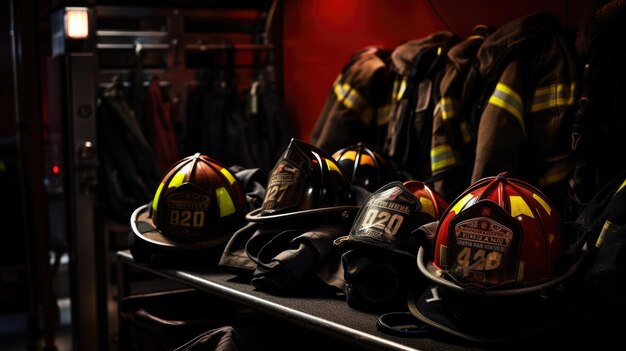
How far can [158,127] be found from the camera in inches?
202

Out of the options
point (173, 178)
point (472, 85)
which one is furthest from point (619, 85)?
point (173, 178)

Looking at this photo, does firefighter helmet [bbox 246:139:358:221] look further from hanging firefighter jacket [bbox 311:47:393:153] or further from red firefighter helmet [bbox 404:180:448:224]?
hanging firefighter jacket [bbox 311:47:393:153]

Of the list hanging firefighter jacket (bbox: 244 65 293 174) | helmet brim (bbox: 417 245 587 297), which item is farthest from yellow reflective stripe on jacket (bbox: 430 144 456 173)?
hanging firefighter jacket (bbox: 244 65 293 174)

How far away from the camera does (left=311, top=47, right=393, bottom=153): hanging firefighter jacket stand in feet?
13.7

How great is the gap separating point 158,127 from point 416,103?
1941 millimetres

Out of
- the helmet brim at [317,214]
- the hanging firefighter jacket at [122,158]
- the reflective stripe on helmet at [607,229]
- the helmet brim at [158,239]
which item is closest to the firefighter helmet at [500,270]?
the reflective stripe on helmet at [607,229]

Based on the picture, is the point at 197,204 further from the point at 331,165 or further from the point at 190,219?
the point at 331,165

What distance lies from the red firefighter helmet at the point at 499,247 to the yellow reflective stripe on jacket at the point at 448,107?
5.30ft

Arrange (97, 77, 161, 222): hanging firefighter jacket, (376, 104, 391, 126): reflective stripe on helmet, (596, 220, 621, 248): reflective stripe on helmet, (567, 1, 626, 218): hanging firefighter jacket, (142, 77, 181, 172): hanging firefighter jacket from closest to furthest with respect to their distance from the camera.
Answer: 1. (596, 220, 621, 248): reflective stripe on helmet
2. (567, 1, 626, 218): hanging firefighter jacket
3. (376, 104, 391, 126): reflective stripe on helmet
4. (97, 77, 161, 222): hanging firefighter jacket
5. (142, 77, 181, 172): hanging firefighter jacket

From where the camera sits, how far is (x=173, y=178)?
9.26ft

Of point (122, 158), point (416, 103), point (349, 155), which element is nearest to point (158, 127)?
point (122, 158)

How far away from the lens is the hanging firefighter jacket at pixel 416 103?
3.77 m

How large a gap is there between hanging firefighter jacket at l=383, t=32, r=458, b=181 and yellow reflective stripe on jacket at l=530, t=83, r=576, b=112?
602mm

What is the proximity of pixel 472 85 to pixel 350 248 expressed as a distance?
1.50 m
